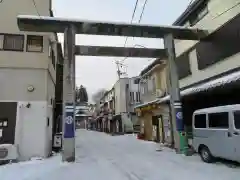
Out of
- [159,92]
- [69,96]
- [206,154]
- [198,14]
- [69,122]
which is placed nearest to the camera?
[206,154]

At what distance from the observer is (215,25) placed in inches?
530

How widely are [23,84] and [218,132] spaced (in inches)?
359

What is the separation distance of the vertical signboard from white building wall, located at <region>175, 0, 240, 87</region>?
25.5ft

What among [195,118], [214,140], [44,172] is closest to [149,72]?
[195,118]

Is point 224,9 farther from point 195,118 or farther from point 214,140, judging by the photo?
point 214,140

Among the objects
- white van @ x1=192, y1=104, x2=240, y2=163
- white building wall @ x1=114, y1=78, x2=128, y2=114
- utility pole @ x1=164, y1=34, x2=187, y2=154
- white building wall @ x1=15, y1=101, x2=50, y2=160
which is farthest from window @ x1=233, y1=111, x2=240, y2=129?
white building wall @ x1=114, y1=78, x2=128, y2=114

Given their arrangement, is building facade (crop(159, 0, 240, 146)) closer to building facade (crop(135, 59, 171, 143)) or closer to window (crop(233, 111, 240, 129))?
window (crop(233, 111, 240, 129))

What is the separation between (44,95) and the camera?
1233 centimetres

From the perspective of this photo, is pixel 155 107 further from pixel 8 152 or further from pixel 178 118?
pixel 8 152

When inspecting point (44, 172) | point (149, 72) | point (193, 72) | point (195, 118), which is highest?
point (149, 72)

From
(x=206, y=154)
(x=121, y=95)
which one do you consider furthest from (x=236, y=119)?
(x=121, y=95)

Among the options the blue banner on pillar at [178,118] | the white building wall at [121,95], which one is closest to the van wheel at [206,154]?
the blue banner on pillar at [178,118]

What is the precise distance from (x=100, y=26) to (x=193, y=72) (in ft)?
22.6

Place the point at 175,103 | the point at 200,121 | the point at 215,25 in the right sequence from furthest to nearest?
the point at 215,25 < the point at 175,103 < the point at 200,121
